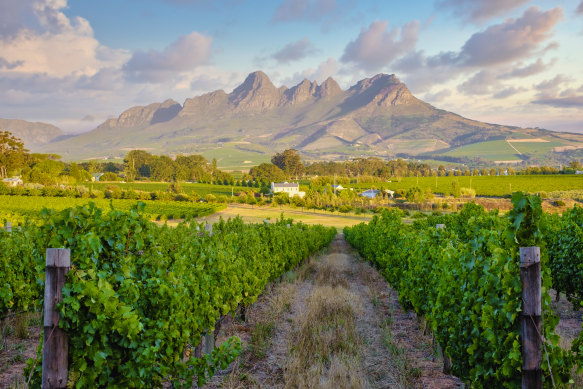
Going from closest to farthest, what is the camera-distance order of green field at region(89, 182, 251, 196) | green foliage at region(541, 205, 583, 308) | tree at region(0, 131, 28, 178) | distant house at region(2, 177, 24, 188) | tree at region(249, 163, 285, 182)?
1. green foliage at region(541, 205, 583, 308)
2. distant house at region(2, 177, 24, 188)
3. tree at region(0, 131, 28, 178)
4. green field at region(89, 182, 251, 196)
5. tree at region(249, 163, 285, 182)

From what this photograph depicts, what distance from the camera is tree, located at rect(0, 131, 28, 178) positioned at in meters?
88.2

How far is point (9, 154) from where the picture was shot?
89062 millimetres

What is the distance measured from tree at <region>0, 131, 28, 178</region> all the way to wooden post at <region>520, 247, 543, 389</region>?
110666 mm

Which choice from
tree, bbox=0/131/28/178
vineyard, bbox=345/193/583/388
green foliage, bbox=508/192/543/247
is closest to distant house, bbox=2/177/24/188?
tree, bbox=0/131/28/178

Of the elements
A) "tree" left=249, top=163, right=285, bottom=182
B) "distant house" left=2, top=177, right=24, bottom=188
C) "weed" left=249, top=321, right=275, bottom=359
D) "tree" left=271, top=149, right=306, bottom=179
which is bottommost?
"weed" left=249, top=321, right=275, bottom=359

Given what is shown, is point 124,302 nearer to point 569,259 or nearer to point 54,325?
point 54,325

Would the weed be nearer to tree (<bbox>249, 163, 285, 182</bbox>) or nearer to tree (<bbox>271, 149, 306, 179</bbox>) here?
tree (<bbox>249, 163, 285, 182</bbox>)

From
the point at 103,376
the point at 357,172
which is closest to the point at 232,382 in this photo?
the point at 103,376

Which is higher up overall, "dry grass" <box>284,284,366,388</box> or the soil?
"dry grass" <box>284,284,366,388</box>

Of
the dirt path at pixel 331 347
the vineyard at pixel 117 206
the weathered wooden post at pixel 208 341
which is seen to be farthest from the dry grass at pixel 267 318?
the vineyard at pixel 117 206

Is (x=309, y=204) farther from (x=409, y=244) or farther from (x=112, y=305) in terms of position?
(x=112, y=305)

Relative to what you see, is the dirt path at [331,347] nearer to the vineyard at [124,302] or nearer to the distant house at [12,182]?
the vineyard at [124,302]

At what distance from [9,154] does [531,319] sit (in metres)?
112

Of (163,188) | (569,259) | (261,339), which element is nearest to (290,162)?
(163,188)
